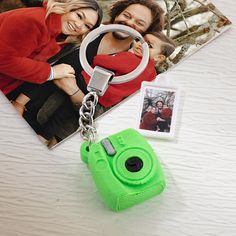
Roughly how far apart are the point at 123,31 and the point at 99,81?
10cm

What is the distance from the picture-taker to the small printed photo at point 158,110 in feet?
2.09

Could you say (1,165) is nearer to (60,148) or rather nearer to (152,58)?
(60,148)

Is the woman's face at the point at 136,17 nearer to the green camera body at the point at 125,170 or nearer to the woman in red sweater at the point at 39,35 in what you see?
the woman in red sweater at the point at 39,35

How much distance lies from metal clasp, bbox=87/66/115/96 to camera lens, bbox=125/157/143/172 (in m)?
0.13

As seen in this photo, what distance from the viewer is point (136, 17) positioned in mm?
709

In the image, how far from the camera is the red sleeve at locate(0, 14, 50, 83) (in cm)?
66

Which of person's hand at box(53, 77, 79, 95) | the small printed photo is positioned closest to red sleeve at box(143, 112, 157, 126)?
the small printed photo

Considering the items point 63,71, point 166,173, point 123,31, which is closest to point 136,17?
point 123,31

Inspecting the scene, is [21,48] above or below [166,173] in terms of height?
above

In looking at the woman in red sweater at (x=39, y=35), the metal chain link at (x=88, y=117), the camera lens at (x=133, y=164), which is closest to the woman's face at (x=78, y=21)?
the woman in red sweater at (x=39, y=35)

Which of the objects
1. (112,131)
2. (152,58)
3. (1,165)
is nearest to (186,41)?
(152,58)

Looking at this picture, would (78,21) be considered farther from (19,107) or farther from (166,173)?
(166,173)

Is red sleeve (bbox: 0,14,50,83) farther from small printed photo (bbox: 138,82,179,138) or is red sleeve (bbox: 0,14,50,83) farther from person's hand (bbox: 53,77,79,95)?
small printed photo (bbox: 138,82,179,138)

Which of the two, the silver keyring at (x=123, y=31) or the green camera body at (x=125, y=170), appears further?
the silver keyring at (x=123, y=31)
